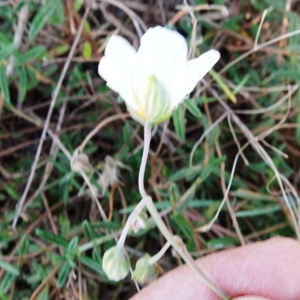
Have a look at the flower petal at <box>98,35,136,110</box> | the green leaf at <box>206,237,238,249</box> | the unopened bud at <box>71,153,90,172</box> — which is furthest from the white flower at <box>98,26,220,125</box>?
the green leaf at <box>206,237,238,249</box>

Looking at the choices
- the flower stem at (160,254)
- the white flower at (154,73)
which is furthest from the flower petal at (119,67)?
the flower stem at (160,254)

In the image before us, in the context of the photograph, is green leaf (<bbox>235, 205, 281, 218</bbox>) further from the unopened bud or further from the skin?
the unopened bud

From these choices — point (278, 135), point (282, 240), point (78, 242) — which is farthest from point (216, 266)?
point (278, 135)

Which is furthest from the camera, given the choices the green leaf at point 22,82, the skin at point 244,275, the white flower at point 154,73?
the green leaf at point 22,82

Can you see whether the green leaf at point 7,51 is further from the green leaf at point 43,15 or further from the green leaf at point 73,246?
the green leaf at point 73,246

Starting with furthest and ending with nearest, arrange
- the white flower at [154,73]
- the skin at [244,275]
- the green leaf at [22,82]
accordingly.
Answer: the green leaf at [22,82]
the skin at [244,275]
the white flower at [154,73]

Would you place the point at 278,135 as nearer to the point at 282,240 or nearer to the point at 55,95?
the point at 282,240

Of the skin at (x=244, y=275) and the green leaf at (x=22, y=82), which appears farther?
the green leaf at (x=22, y=82)
